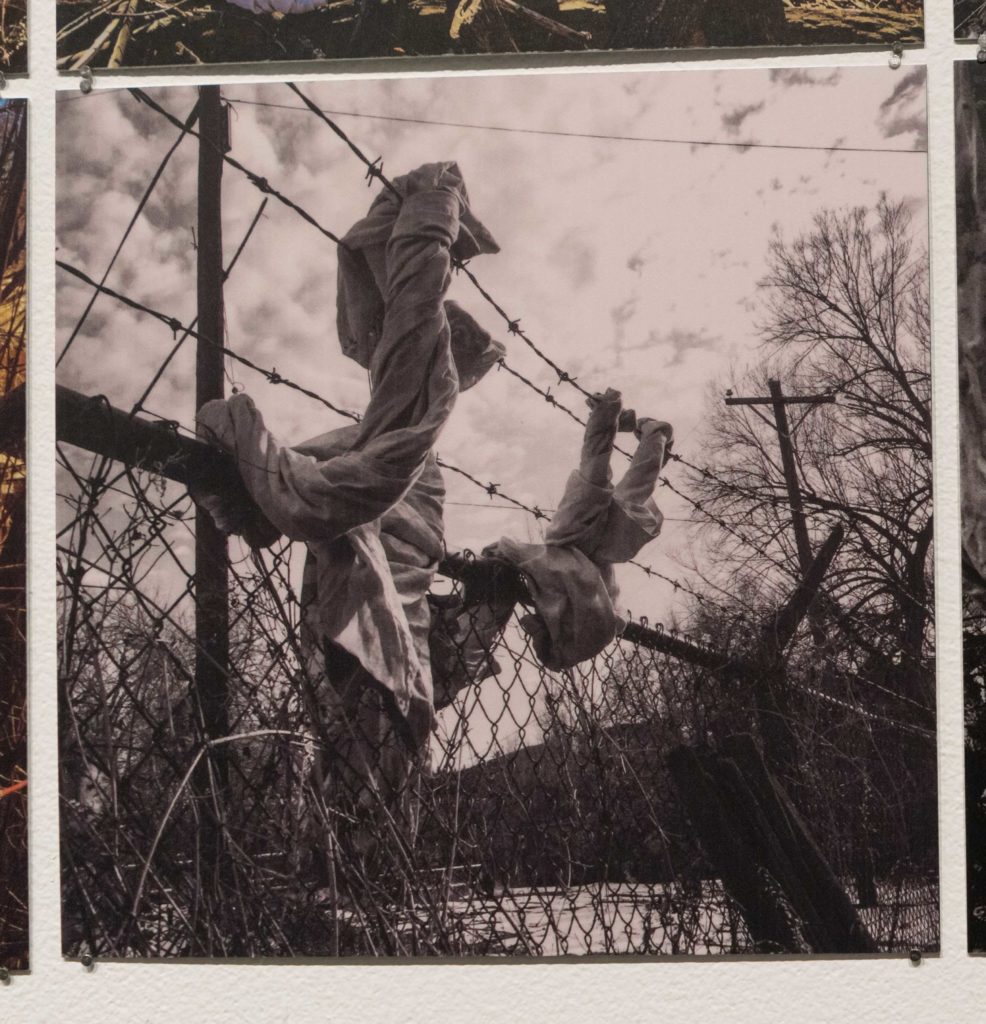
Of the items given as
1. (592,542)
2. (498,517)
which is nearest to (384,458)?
(498,517)

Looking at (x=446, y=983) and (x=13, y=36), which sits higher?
(x=13, y=36)

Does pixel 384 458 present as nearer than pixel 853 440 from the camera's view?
Yes

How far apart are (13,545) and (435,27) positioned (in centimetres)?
116

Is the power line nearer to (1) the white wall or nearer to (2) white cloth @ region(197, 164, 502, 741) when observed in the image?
(2) white cloth @ region(197, 164, 502, 741)

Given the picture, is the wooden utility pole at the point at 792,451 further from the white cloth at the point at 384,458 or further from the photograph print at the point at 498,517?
the white cloth at the point at 384,458

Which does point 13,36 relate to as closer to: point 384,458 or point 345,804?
point 384,458

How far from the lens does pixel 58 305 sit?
74.8 inches

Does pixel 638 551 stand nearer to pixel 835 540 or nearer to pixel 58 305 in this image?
pixel 835 540

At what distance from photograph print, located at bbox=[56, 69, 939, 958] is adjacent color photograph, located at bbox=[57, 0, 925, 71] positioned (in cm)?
7

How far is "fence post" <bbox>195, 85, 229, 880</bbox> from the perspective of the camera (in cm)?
180

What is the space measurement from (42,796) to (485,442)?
955mm

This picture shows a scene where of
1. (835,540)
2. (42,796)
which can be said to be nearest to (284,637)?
(42,796)

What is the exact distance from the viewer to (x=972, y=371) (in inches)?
76.1

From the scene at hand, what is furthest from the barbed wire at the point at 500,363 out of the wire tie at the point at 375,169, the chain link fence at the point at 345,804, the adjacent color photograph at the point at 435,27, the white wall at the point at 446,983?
the white wall at the point at 446,983
